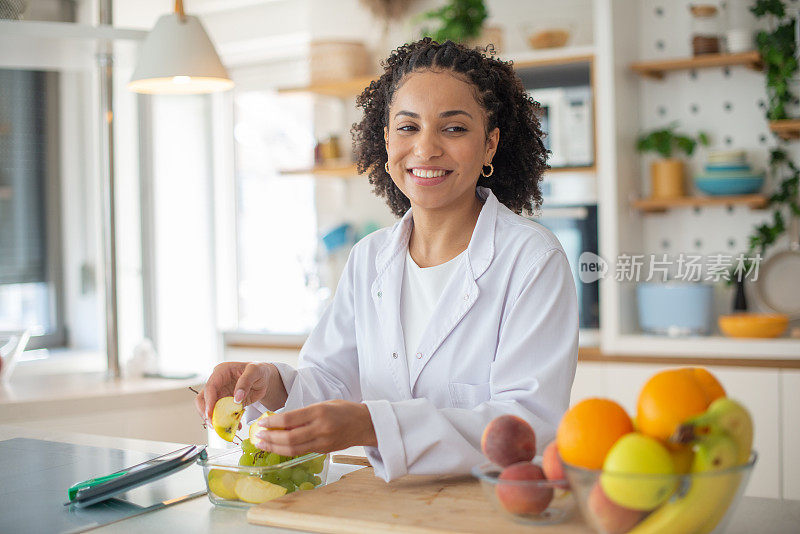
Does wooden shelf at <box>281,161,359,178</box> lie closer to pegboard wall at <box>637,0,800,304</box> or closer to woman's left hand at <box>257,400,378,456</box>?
pegboard wall at <box>637,0,800,304</box>

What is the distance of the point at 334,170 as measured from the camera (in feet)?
13.6

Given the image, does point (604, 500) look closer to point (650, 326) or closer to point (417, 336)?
point (417, 336)

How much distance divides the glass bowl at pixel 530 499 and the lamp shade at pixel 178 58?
6.40 ft

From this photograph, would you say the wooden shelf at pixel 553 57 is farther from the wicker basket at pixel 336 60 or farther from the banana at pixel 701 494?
the banana at pixel 701 494

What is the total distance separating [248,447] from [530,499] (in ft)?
1.39

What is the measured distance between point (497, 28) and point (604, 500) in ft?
10.0

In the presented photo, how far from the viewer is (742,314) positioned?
11.2ft

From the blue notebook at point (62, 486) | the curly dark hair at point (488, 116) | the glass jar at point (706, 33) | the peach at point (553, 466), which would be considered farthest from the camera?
the glass jar at point (706, 33)

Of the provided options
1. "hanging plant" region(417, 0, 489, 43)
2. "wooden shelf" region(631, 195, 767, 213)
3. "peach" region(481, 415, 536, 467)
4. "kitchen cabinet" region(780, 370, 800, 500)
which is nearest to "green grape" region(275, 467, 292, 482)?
"peach" region(481, 415, 536, 467)

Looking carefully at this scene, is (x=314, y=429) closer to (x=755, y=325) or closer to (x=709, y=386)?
(x=709, y=386)

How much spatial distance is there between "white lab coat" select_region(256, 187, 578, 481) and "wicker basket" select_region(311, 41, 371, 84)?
8.26 feet

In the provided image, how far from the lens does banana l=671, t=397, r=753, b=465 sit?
2.86ft

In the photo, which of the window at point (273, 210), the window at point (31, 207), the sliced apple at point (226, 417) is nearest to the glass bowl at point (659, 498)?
the sliced apple at point (226, 417)

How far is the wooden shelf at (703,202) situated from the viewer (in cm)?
337
